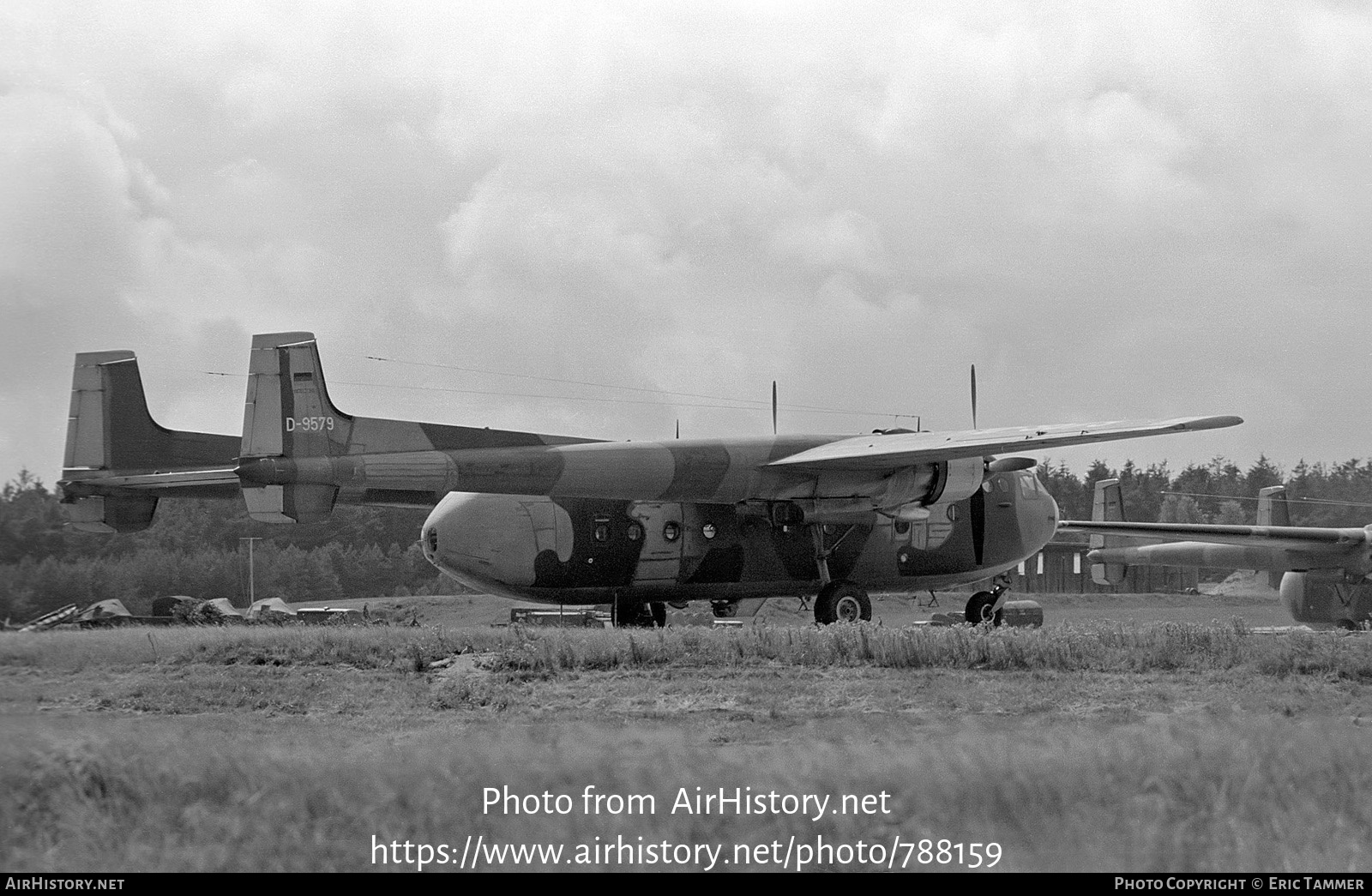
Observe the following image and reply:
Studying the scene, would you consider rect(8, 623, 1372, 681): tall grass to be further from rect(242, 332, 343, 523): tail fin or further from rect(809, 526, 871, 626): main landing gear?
rect(809, 526, 871, 626): main landing gear

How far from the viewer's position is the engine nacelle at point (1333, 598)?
130 ft

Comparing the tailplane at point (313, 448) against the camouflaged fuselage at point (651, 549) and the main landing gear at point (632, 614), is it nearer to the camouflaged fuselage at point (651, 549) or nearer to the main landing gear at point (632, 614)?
the camouflaged fuselage at point (651, 549)

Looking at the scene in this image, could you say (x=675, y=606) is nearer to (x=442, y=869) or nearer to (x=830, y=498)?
(x=830, y=498)

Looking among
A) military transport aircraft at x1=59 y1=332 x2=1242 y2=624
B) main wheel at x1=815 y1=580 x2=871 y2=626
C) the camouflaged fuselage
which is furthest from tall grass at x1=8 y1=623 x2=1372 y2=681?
main wheel at x1=815 y1=580 x2=871 y2=626

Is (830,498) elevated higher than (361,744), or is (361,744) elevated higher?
(830,498)

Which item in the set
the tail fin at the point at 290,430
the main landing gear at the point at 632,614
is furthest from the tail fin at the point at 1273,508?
the tail fin at the point at 290,430

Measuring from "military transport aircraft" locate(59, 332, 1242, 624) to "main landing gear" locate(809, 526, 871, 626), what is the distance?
0.04m

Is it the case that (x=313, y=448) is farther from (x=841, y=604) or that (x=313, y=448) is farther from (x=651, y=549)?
(x=841, y=604)

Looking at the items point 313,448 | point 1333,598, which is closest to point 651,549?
point 313,448

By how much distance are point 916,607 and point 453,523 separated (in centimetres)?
2531

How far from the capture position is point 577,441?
2506 cm

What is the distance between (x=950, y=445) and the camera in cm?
2634

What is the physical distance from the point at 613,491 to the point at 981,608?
10.9 meters

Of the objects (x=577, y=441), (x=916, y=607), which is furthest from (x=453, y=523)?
(x=916, y=607)
